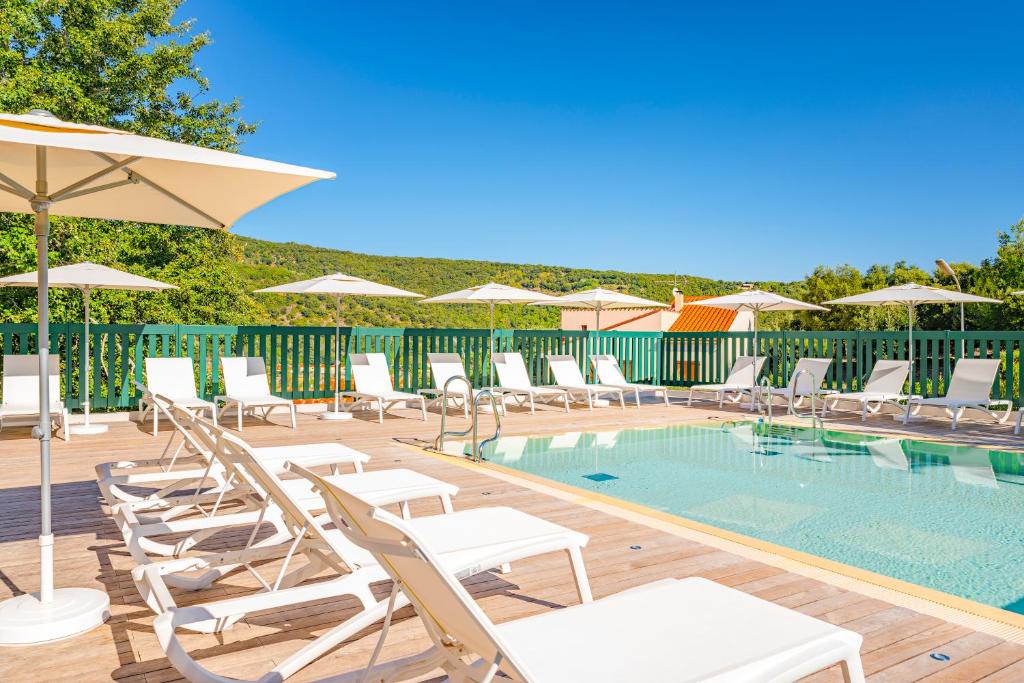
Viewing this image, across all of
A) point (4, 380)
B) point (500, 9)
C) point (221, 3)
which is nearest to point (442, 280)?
point (500, 9)

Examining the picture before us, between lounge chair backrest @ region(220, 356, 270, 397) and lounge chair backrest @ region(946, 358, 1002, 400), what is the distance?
8.79 meters

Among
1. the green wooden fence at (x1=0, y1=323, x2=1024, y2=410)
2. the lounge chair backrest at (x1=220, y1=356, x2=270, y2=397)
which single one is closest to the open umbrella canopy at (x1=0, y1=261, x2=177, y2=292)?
the green wooden fence at (x1=0, y1=323, x2=1024, y2=410)

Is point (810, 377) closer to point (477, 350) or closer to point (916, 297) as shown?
point (916, 297)

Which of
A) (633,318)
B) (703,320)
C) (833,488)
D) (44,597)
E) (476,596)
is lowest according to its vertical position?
(833,488)

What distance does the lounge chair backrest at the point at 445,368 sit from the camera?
10.7 m

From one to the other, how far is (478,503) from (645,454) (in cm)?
325

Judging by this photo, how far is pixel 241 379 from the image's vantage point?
29.3 ft

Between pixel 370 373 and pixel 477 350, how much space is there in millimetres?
2562

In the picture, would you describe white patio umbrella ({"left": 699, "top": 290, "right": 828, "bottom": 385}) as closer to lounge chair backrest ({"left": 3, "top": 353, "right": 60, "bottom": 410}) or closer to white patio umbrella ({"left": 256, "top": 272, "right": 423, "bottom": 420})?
white patio umbrella ({"left": 256, "top": 272, "right": 423, "bottom": 420})

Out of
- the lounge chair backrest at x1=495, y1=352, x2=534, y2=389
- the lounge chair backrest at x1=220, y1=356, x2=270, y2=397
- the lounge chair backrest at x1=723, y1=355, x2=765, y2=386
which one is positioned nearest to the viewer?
the lounge chair backrest at x1=220, y1=356, x2=270, y2=397

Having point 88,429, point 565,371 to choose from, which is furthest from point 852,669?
point 565,371

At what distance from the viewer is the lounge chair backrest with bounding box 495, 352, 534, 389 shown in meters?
10.9

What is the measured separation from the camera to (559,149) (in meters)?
32.0

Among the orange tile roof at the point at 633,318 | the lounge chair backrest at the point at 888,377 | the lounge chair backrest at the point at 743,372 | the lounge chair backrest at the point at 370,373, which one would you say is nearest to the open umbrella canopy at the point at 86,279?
the lounge chair backrest at the point at 370,373
